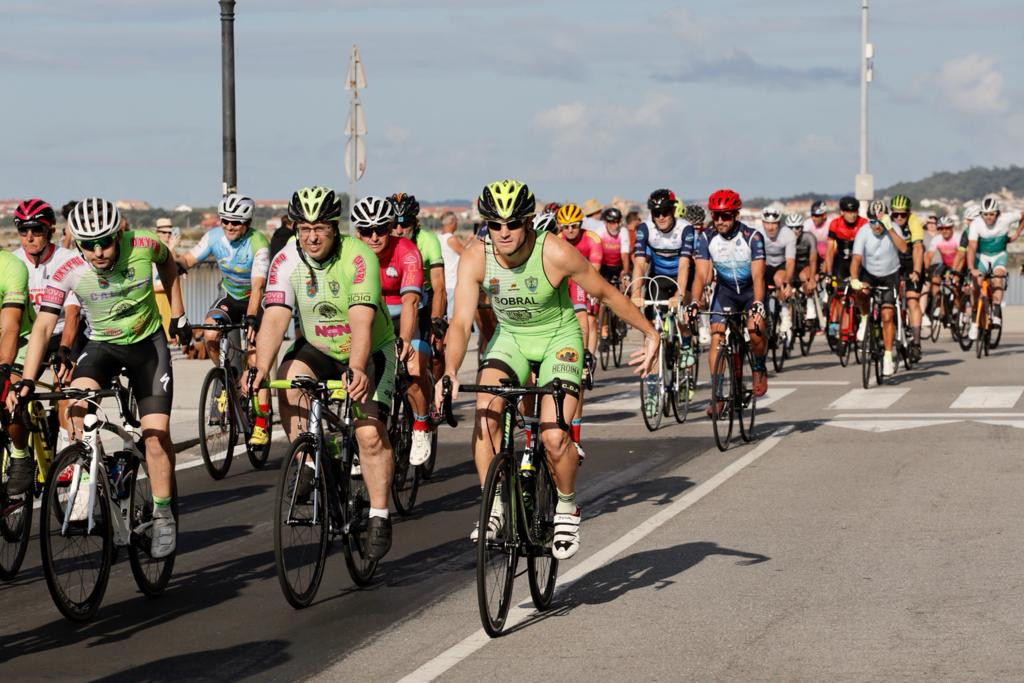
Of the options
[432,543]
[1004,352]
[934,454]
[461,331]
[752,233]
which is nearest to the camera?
[461,331]

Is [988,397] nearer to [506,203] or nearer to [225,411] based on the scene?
[225,411]

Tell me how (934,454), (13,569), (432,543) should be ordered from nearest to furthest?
(13,569), (432,543), (934,454)

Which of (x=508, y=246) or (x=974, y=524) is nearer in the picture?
(x=508, y=246)

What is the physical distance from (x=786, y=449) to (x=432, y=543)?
16.1 feet

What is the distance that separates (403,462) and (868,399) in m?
8.28

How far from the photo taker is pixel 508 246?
808 centimetres

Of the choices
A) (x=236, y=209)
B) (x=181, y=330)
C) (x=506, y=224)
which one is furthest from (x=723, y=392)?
(x=506, y=224)

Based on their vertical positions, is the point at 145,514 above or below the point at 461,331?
below

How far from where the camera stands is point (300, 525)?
7.88 m

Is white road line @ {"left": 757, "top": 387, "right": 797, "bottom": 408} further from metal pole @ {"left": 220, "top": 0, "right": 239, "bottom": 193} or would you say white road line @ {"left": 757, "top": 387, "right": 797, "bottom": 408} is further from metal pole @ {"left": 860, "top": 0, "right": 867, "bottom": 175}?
metal pole @ {"left": 860, "top": 0, "right": 867, "bottom": 175}

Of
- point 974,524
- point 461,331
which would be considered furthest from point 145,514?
point 974,524

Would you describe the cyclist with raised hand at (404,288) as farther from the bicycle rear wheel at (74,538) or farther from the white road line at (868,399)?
the white road line at (868,399)

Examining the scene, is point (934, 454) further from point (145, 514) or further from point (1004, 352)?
point (1004, 352)

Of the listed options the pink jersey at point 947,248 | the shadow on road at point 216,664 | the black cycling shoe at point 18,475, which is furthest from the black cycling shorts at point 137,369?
the pink jersey at point 947,248
